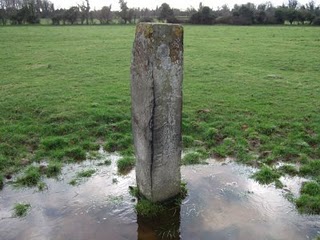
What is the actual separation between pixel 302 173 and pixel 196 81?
962cm

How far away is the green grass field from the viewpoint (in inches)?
380

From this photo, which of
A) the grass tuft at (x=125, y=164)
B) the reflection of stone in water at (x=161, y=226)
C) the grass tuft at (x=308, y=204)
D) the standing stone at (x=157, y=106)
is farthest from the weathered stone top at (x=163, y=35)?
the grass tuft at (x=308, y=204)

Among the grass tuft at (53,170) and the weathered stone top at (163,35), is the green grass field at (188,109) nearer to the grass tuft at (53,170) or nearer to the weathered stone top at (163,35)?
the grass tuft at (53,170)

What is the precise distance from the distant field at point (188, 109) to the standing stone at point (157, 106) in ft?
8.94

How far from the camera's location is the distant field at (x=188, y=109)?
9.70 m

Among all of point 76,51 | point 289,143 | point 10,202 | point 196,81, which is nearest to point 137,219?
point 10,202

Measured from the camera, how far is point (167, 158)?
6.77 meters

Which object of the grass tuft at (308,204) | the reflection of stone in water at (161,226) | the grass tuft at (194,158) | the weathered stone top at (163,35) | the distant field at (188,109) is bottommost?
the reflection of stone in water at (161,226)

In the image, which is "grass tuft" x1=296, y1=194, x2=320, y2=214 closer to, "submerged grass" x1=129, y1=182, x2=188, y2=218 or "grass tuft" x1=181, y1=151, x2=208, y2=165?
"submerged grass" x1=129, y1=182, x2=188, y2=218

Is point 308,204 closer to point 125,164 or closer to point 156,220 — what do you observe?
point 156,220

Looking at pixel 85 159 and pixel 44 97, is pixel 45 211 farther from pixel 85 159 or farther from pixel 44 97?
pixel 44 97

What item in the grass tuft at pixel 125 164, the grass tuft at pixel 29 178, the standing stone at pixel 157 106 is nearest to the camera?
the standing stone at pixel 157 106

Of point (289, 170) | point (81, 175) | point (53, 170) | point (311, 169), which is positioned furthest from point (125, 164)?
point (311, 169)

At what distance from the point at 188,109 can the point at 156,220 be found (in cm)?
641
